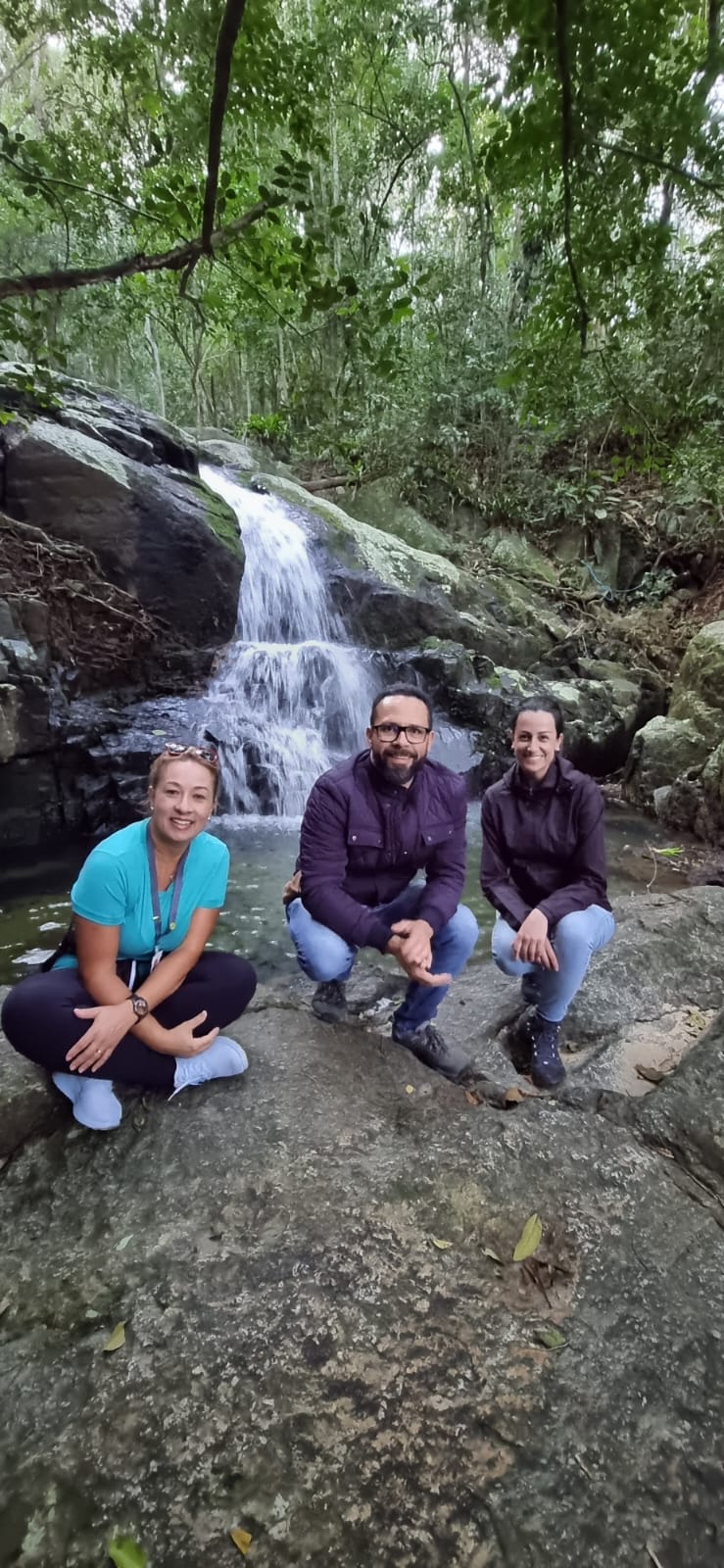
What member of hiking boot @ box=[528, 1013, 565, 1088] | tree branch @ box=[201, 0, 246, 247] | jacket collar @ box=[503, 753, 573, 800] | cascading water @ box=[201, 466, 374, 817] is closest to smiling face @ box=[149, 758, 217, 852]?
jacket collar @ box=[503, 753, 573, 800]

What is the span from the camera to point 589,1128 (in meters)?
2.21

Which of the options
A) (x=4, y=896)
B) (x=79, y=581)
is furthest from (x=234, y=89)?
(x=79, y=581)

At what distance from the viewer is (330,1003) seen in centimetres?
301

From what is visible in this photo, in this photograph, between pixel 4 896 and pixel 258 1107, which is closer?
pixel 258 1107

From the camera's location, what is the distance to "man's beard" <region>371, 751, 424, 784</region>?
2.71 m

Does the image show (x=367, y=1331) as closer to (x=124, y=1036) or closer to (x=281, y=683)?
(x=124, y=1036)

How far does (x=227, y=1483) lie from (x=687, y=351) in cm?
822

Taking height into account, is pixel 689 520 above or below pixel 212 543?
above

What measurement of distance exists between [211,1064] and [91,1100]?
0.37 metres

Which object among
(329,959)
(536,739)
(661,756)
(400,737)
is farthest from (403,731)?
(661,756)

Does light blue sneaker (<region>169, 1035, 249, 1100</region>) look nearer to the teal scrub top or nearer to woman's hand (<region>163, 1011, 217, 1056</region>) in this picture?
woman's hand (<region>163, 1011, 217, 1056</region>)

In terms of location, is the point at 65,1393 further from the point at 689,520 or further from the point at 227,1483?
the point at 689,520

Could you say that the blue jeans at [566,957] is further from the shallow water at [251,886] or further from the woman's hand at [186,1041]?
the shallow water at [251,886]

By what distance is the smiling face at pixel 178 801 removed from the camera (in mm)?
2139
